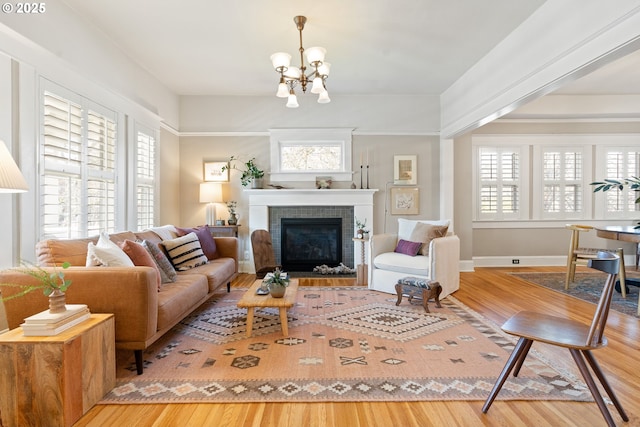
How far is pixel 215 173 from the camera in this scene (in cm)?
560

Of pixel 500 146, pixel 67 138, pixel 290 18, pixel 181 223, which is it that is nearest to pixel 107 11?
pixel 67 138

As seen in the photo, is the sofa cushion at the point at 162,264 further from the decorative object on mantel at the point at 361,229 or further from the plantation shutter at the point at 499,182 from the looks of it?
the plantation shutter at the point at 499,182

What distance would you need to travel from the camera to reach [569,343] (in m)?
1.66

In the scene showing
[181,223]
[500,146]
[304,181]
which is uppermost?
[500,146]

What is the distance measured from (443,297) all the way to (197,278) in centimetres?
288

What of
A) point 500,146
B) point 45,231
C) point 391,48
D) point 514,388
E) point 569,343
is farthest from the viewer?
point 500,146

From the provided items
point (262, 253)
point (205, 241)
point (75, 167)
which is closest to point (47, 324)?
point (75, 167)

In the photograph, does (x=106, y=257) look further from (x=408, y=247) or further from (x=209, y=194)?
(x=408, y=247)

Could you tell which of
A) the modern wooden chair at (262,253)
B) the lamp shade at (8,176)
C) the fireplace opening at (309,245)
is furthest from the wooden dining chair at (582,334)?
the modern wooden chair at (262,253)

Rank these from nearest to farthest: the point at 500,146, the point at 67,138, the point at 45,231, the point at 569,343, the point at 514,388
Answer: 1. the point at 569,343
2. the point at 514,388
3. the point at 45,231
4. the point at 67,138
5. the point at 500,146

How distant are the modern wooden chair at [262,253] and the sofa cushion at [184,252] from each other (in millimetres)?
1498

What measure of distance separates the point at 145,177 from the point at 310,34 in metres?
2.85

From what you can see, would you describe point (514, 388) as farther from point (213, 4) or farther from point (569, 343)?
point (213, 4)

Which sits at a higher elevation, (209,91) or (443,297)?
(209,91)
